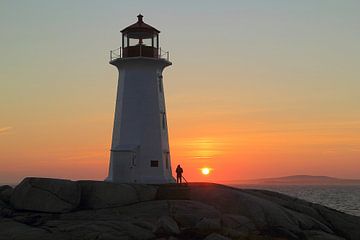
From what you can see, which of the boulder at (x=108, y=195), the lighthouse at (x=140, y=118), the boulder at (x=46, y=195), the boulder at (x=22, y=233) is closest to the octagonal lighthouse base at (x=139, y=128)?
the lighthouse at (x=140, y=118)

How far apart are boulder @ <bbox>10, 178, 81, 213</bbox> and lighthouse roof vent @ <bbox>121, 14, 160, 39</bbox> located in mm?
14395

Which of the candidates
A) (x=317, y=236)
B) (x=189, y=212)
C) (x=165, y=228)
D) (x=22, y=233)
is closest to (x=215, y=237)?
(x=165, y=228)

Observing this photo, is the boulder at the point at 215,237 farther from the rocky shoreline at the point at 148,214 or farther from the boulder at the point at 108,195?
the boulder at the point at 108,195

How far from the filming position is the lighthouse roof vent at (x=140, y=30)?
38.3m

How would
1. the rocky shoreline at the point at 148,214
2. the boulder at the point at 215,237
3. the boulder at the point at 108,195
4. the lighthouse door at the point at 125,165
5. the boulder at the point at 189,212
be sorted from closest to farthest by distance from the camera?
the boulder at the point at 215,237 → the rocky shoreline at the point at 148,214 → the boulder at the point at 189,212 → the boulder at the point at 108,195 → the lighthouse door at the point at 125,165

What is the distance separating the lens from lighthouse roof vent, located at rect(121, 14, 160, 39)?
38344mm

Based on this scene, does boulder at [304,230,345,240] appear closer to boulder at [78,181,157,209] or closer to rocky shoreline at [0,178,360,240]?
rocky shoreline at [0,178,360,240]

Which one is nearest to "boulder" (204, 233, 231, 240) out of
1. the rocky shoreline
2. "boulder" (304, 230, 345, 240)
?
the rocky shoreline

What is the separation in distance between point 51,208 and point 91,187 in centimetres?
231

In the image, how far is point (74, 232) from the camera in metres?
23.2

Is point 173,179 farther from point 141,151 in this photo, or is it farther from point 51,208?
point 51,208

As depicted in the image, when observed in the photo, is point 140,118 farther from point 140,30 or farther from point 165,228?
point 165,228

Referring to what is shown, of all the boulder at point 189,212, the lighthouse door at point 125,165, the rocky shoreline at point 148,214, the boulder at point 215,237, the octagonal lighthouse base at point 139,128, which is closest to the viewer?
the boulder at point 215,237

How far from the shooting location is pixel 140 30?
38.4 metres
